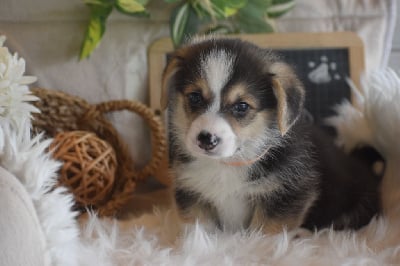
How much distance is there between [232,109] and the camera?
1.15 metres

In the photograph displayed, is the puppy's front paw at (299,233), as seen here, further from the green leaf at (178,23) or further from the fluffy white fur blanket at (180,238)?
the green leaf at (178,23)

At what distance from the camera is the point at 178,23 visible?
5.32ft

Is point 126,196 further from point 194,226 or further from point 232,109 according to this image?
point 232,109

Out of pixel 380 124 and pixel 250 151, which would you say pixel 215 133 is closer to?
pixel 250 151

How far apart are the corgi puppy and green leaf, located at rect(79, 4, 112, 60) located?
42cm

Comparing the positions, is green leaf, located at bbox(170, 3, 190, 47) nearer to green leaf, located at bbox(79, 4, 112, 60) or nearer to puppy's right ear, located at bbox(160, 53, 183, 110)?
green leaf, located at bbox(79, 4, 112, 60)

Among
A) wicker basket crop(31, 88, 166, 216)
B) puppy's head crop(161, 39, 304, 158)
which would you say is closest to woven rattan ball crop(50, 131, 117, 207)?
wicker basket crop(31, 88, 166, 216)

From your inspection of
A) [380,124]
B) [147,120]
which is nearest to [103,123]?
[147,120]

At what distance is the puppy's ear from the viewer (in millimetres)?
1149

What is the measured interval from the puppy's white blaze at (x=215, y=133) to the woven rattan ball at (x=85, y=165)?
370mm

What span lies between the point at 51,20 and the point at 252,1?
635mm

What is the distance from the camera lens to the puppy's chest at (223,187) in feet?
4.09

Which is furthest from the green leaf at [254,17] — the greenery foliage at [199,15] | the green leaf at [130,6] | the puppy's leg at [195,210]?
Answer: the puppy's leg at [195,210]

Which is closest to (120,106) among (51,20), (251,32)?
(51,20)
